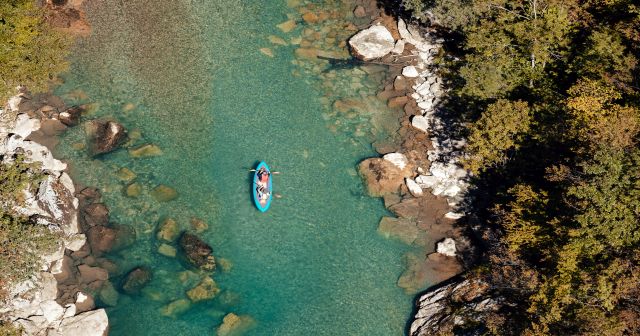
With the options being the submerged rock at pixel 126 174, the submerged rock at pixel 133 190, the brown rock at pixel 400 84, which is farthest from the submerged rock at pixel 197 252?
the brown rock at pixel 400 84

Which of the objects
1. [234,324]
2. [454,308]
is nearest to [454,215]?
[454,308]

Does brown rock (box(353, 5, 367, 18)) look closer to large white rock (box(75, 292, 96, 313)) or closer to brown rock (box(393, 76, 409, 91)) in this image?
brown rock (box(393, 76, 409, 91))

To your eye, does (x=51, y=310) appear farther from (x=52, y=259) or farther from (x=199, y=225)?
(x=199, y=225)

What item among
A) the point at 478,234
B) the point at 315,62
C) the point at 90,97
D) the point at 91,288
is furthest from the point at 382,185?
the point at 90,97

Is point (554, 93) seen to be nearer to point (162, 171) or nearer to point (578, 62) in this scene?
point (578, 62)

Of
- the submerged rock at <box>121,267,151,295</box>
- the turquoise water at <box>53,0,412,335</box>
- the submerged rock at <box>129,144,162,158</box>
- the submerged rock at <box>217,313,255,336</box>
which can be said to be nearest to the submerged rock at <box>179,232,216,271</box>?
the turquoise water at <box>53,0,412,335</box>

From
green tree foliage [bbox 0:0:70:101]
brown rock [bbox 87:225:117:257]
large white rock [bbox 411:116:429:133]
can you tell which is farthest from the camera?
large white rock [bbox 411:116:429:133]

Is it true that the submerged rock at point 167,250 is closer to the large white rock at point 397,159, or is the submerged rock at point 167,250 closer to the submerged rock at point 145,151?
the submerged rock at point 145,151
